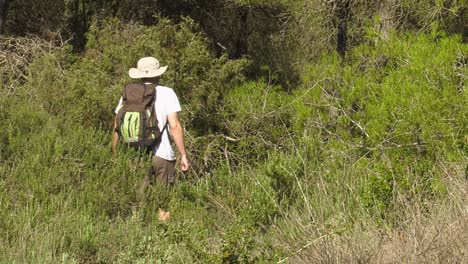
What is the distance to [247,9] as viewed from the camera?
1276cm

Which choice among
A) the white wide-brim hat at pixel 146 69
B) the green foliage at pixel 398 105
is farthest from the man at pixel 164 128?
the green foliage at pixel 398 105

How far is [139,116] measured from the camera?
23.6 ft

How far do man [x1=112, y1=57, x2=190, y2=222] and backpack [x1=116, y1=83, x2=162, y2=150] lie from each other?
2.6 inches

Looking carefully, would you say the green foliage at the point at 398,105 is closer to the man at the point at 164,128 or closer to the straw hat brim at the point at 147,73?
the man at the point at 164,128

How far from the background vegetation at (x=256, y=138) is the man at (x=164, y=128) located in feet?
0.66

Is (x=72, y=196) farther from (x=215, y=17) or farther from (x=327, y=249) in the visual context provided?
(x=215, y=17)

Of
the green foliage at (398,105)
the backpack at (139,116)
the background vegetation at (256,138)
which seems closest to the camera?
the background vegetation at (256,138)

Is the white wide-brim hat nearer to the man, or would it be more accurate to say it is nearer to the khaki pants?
the man

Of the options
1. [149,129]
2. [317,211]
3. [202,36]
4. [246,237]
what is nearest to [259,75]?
[202,36]

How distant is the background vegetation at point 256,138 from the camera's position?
18.1 feet

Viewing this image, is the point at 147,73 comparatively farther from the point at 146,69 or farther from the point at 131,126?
the point at 131,126

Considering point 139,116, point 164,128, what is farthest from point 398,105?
point 139,116

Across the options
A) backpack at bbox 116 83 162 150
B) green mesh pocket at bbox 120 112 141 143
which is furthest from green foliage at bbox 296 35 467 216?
green mesh pocket at bbox 120 112 141 143

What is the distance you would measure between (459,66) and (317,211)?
3.61m
